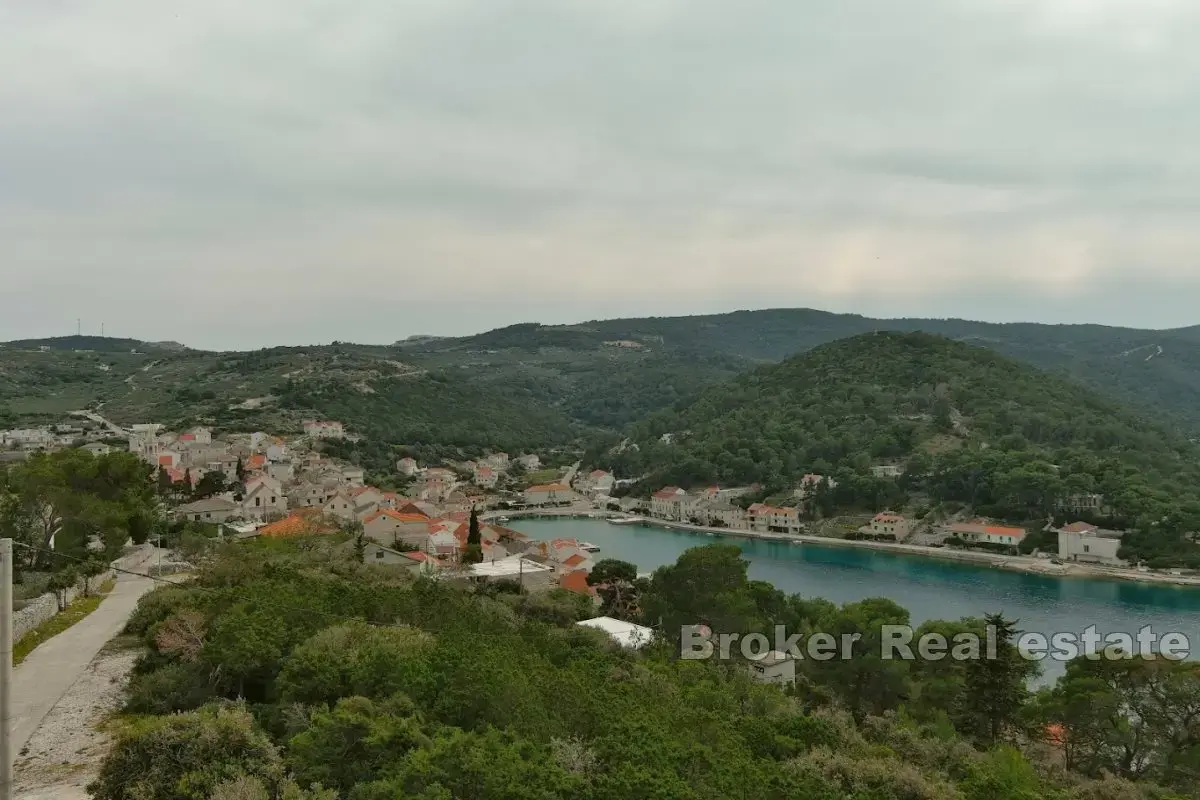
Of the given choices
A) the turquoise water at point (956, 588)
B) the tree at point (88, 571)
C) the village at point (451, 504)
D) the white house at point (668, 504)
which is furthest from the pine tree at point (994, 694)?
the white house at point (668, 504)

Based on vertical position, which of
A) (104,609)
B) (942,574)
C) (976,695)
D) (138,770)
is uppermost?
(138,770)

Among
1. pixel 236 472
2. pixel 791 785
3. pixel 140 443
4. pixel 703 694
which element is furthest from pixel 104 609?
pixel 140 443

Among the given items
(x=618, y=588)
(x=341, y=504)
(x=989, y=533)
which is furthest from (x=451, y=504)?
(x=989, y=533)

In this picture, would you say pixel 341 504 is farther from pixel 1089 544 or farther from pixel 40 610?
pixel 1089 544

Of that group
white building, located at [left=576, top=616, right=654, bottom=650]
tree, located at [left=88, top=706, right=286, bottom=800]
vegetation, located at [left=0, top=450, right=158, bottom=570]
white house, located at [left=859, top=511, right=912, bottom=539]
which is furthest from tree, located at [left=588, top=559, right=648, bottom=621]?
white house, located at [left=859, top=511, right=912, bottom=539]

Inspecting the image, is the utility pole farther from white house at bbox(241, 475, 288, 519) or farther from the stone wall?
white house at bbox(241, 475, 288, 519)

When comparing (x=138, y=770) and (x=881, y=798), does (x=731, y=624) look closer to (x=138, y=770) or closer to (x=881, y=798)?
(x=881, y=798)

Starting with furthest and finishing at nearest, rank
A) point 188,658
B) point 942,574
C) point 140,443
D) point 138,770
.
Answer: point 140,443, point 942,574, point 188,658, point 138,770
